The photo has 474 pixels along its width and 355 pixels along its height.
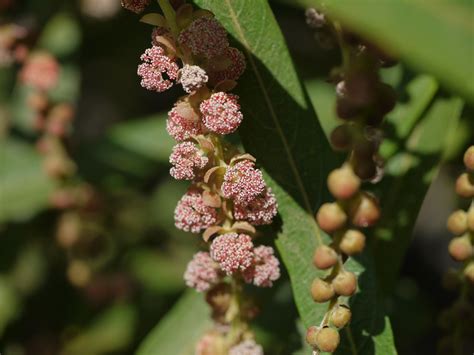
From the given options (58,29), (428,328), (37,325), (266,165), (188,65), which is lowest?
(37,325)

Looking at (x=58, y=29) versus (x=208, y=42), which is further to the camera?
(x=58, y=29)

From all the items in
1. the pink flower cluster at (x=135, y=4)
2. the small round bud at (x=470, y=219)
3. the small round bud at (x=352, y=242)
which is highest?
the pink flower cluster at (x=135, y=4)

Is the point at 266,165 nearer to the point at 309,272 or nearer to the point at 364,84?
the point at 309,272

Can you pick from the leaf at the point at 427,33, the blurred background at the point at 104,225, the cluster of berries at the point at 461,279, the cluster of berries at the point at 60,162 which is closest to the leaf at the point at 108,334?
the blurred background at the point at 104,225

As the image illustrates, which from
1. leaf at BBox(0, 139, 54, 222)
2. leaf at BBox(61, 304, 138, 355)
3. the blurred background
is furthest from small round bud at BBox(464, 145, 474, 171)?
leaf at BBox(61, 304, 138, 355)

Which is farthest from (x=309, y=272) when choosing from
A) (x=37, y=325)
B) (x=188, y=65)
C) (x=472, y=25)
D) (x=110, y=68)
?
(x=110, y=68)

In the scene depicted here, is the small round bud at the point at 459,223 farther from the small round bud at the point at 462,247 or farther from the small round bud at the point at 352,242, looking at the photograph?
the small round bud at the point at 352,242

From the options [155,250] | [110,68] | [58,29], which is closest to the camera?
[58,29]
